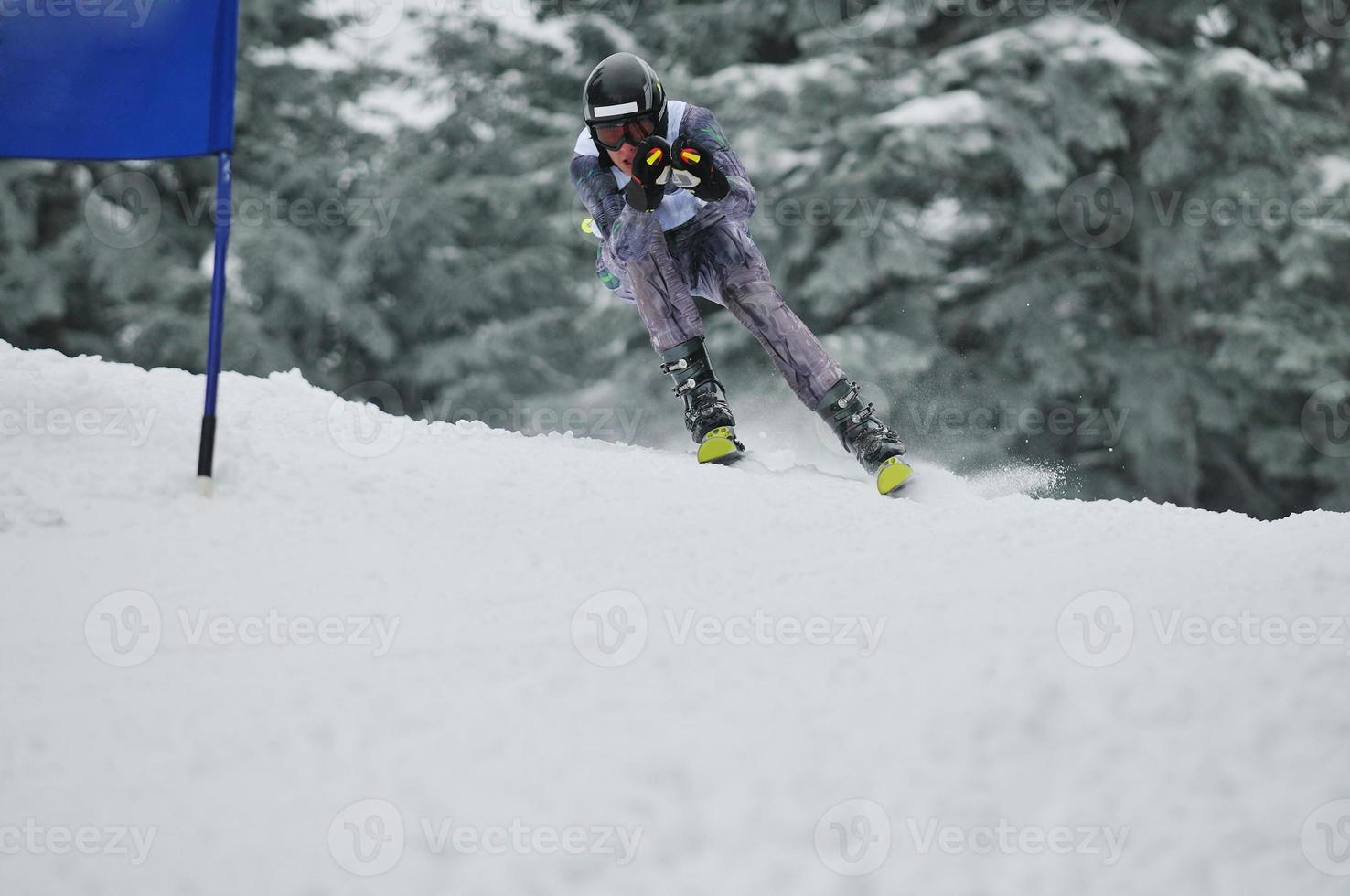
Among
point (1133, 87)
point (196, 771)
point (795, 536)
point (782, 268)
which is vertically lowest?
point (782, 268)

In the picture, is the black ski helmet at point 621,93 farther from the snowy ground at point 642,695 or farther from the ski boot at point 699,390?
the snowy ground at point 642,695

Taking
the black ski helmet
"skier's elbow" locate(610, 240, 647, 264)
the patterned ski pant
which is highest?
the black ski helmet

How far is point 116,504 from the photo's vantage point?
3410mm

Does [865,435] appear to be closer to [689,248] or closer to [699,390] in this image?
[699,390]

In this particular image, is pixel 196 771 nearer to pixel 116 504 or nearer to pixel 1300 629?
pixel 116 504

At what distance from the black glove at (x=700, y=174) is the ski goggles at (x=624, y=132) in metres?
0.13

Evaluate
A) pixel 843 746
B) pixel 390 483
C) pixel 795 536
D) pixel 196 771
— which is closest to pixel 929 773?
pixel 843 746

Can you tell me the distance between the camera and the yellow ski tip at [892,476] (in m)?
4.31

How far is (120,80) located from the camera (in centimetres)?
371

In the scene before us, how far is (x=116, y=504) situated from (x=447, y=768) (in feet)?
5.15

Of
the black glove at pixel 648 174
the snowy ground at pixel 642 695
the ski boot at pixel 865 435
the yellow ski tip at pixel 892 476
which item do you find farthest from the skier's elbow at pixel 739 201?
the snowy ground at pixel 642 695

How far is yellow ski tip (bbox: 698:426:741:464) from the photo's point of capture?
4652 mm

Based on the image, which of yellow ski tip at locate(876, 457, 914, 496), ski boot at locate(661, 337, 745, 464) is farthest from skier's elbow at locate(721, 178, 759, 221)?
yellow ski tip at locate(876, 457, 914, 496)

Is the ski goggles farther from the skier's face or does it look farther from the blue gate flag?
the blue gate flag
